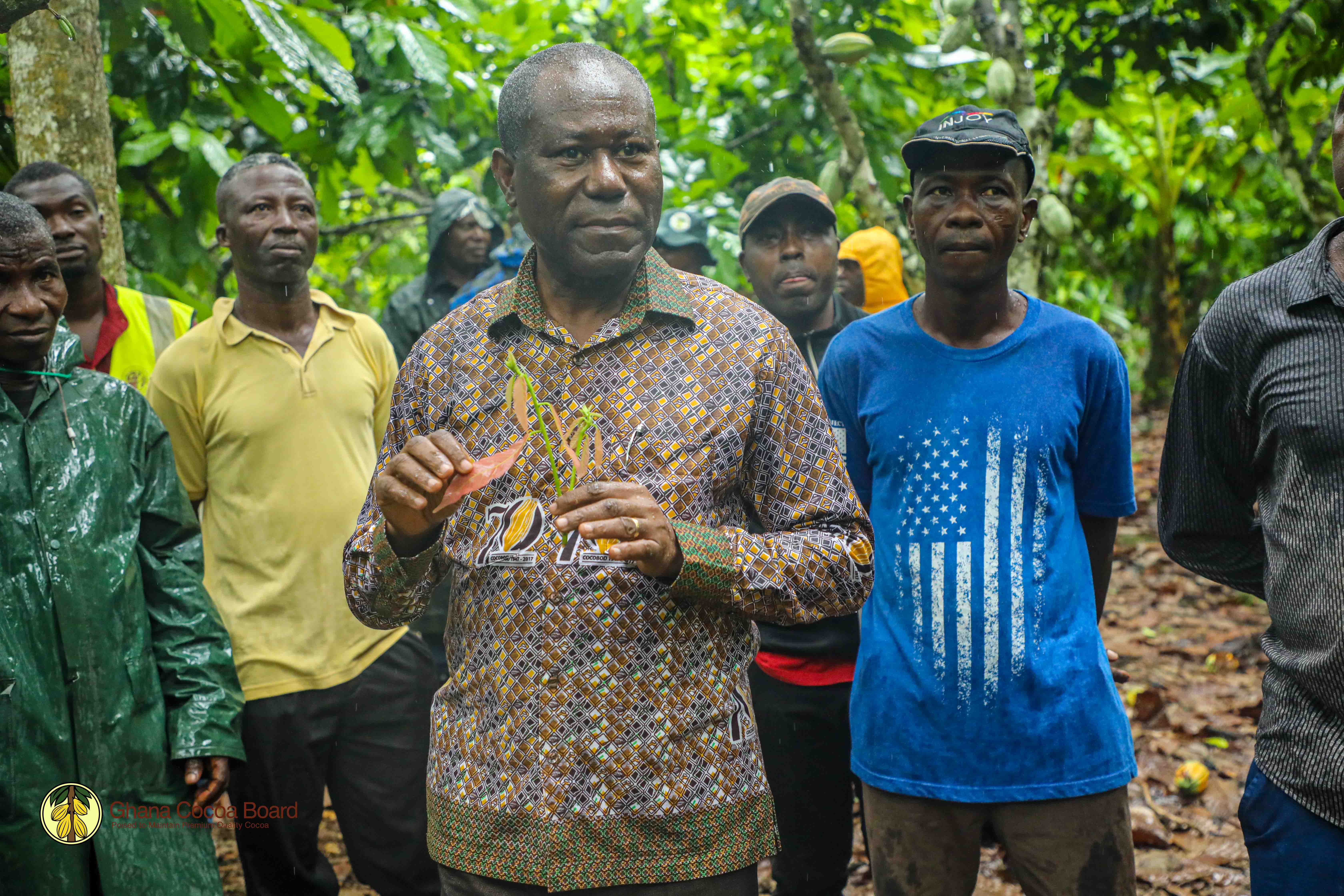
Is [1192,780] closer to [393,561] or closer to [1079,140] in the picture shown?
[393,561]

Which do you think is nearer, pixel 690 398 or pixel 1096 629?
pixel 690 398

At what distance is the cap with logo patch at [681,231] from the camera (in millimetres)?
4281

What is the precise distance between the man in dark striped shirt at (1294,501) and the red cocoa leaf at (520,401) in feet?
3.85

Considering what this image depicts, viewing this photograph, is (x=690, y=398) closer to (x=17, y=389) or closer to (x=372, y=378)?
(x=17, y=389)

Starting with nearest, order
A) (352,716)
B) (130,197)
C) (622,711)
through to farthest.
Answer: (622,711) < (352,716) < (130,197)

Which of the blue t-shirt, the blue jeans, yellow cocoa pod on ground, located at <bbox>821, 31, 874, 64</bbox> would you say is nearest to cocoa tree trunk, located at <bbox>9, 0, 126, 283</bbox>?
yellow cocoa pod on ground, located at <bbox>821, 31, 874, 64</bbox>

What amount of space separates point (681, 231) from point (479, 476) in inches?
113

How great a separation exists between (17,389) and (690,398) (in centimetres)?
148

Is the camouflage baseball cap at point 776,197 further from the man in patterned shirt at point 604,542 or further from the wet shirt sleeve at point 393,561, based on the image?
the wet shirt sleeve at point 393,561

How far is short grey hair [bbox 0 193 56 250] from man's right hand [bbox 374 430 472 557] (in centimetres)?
114

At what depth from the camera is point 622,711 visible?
1704 mm

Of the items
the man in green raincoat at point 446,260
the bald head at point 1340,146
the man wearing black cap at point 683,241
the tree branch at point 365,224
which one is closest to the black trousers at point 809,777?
the bald head at point 1340,146

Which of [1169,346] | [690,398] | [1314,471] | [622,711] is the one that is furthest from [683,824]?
[1169,346]

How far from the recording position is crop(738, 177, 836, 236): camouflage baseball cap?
3.38 metres
